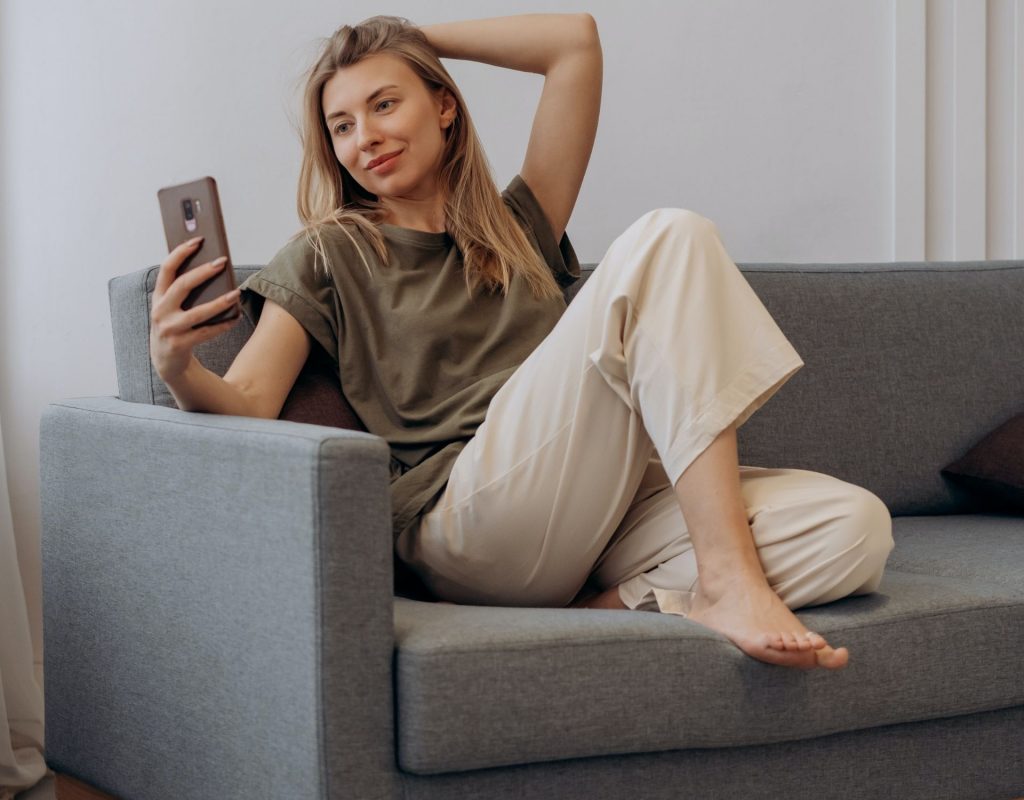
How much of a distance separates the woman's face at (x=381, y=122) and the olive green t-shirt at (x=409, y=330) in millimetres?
85

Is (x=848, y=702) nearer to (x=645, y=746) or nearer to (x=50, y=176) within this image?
(x=645, y=746)

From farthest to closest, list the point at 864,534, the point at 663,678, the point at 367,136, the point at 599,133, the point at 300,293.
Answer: the point at 599,133 < the point at 367,136 < the point at 300,293 < the point at 864,534 < the point at 663,678

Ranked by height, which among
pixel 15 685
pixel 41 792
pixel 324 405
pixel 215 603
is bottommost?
pixel 41 792

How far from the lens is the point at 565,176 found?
1803mm

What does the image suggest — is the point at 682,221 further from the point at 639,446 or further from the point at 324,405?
the point at 324,405

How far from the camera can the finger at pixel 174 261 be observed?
4.01ft

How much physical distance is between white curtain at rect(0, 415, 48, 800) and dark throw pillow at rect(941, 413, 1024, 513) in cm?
147

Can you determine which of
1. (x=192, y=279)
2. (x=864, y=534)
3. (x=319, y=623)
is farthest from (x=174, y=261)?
(x=864, y=534)

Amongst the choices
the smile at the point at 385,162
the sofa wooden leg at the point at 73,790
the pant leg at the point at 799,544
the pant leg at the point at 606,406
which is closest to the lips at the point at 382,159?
the smile at the point at 385,162

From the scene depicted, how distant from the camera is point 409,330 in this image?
1550 mm

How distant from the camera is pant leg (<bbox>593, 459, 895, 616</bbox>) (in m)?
1.27

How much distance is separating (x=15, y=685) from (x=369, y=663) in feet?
3.35

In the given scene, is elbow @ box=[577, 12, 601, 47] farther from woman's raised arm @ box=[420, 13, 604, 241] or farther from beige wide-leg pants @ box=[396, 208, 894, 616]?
beige wide-leg pants @ box=[396, 208, 894, 616]

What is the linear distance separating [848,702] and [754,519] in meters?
0.21
